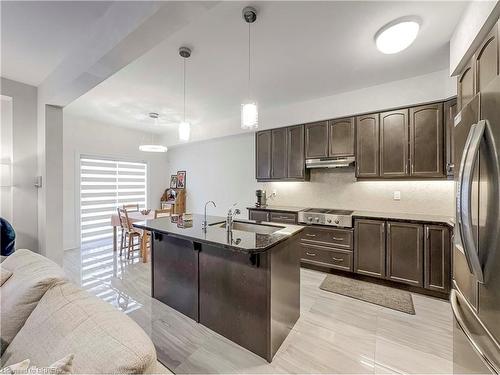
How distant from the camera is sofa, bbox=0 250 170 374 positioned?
72 centimetres

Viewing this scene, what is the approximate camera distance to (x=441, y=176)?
2.74 m

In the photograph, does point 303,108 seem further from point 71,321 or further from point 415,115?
point 71,321

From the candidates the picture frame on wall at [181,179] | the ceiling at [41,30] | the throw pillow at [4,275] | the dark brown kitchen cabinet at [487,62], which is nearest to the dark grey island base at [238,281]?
the throw pillow at [4,275]

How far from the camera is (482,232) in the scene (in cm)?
94

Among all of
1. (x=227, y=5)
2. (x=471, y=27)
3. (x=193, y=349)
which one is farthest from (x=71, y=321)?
(x=471, y=27)

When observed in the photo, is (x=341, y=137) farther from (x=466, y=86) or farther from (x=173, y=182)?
(x=173, y=182)

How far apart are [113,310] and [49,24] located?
102 inches

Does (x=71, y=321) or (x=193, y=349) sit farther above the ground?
(x=71, y=321)

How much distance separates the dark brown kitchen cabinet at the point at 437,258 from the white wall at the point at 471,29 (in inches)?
68.2

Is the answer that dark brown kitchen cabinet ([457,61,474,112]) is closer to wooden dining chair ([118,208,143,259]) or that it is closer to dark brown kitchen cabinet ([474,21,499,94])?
dark brown kitchen cabinet ([474,21,499,94])

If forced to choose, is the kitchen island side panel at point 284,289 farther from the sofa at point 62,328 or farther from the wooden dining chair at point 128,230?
the wooden dining chair at point 128,230

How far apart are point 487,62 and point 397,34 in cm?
92

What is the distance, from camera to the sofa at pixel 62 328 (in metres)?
0.72

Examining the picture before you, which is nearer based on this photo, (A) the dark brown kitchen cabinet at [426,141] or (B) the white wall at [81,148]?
(A) the dark brown kitchen cabinet at [426,141]
